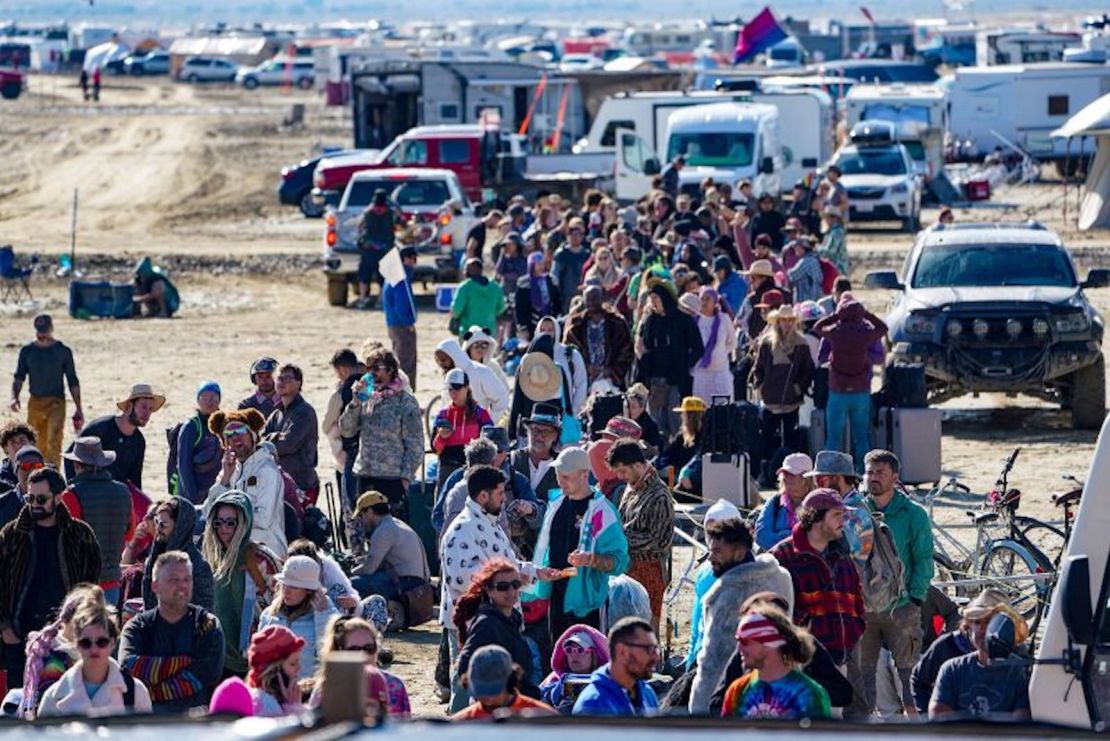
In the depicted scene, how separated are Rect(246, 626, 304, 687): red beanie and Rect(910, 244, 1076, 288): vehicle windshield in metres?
11.9

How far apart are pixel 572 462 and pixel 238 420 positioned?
2.31m

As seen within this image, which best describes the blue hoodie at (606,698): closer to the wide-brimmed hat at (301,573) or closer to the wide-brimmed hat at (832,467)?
the wide-brimmed hat at (301,573)

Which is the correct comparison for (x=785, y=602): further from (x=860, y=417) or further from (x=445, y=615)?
(x=860, y=417)

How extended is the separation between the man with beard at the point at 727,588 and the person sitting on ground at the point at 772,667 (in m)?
0.95

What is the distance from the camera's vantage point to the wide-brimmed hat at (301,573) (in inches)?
361

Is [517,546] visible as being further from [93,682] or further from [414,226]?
[414,226]

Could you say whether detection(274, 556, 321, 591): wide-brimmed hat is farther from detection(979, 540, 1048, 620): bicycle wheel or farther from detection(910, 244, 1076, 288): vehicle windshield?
detection(910, 244, 1076, 288): vehicle windshield

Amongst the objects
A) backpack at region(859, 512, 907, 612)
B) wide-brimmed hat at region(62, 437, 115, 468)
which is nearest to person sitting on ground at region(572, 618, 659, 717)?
backpack at region(859, 512, 907, 612)

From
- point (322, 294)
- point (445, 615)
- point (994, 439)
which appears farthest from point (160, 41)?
point (445, 615)

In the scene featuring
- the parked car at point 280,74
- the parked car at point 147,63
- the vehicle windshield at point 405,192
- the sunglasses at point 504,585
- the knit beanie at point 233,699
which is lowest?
the sunglasses at point 504,585

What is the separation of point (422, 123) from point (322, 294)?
13332mm

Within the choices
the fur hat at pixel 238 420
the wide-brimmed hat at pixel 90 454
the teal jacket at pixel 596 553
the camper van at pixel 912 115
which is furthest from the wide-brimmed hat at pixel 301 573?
the camper van at pixel 912 115

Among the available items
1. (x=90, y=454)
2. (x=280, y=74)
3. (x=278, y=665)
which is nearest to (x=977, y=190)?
(x=90, y=454)

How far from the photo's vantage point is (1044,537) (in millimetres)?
13047
